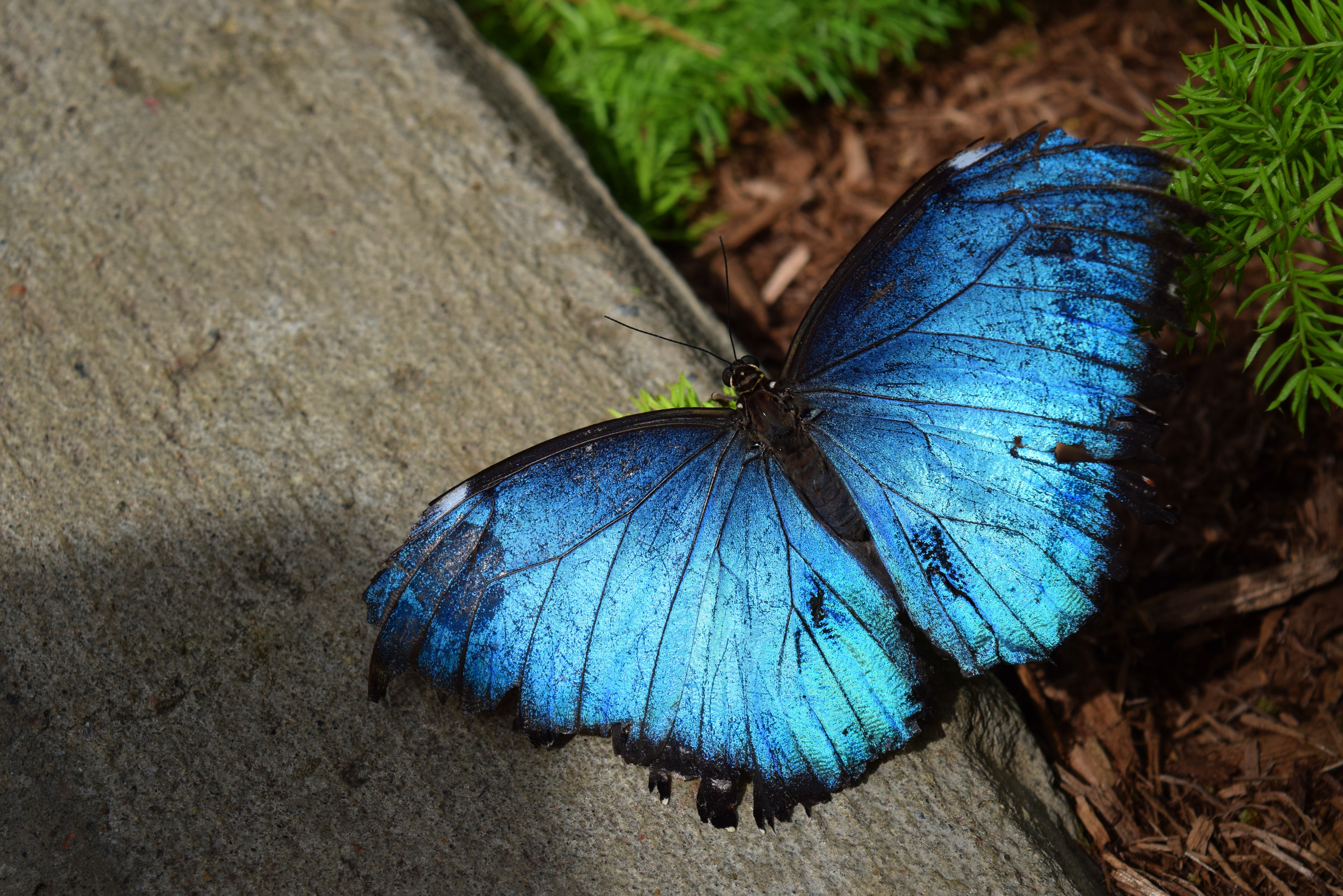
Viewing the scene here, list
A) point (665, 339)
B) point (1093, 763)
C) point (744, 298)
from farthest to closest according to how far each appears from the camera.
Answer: point (744, 298) < point (665, 339) < point (1093, 763)

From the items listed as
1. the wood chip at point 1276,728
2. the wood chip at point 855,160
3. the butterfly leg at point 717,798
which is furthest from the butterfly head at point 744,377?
the wood chip at point 855,160

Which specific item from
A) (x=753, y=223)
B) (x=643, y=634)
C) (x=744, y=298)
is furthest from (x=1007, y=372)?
(x=753, y=223)

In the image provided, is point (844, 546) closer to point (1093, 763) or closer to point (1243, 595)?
point (1093, 763)

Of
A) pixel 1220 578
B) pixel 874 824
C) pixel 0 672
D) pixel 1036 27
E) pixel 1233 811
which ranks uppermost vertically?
pixel 1036 27

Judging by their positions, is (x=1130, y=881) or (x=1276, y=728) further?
(x=1276, y=728)

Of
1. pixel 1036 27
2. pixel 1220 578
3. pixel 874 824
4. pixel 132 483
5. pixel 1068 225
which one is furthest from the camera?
pixel 1036 27

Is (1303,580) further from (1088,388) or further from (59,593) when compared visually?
(59,593)

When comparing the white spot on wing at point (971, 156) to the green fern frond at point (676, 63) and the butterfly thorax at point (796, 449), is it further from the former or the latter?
the green fern frond at point (676, 63)

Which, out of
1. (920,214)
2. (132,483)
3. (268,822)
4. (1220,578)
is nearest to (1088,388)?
(920,214)
